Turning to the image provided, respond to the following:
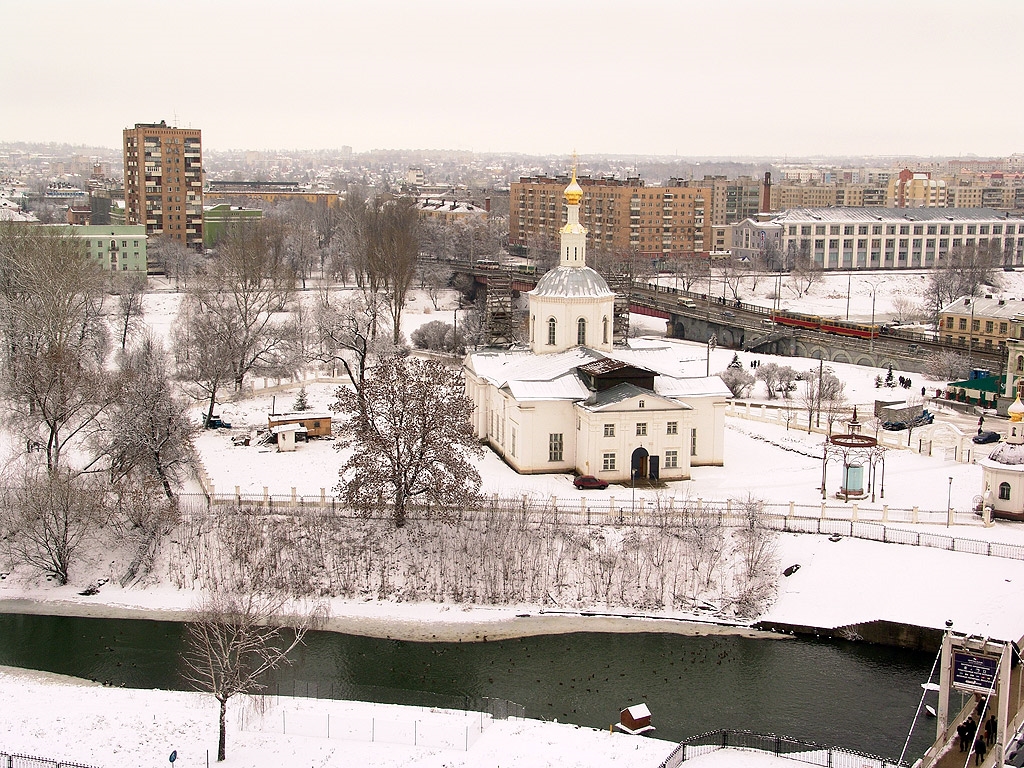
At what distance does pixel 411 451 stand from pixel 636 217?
84.2 metres

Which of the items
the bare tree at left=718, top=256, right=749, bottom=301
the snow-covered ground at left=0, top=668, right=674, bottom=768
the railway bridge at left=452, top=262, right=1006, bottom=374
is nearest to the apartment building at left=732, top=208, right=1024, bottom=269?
the bare tree at left=718, top=256, right=749, bottom=301

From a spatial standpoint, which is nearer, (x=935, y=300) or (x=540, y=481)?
(x=540, y=481)

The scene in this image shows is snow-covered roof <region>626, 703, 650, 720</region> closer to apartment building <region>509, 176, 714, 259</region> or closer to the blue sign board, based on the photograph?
the blue sign board

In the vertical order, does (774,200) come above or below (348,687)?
above

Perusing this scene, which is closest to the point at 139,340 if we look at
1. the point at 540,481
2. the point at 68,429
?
the point at 68,429

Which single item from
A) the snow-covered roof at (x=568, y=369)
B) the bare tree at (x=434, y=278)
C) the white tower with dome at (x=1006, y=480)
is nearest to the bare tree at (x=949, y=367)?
the snow-covered roof at (x=568, y=369)

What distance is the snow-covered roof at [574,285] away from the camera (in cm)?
4197

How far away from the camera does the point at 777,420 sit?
4641 cm

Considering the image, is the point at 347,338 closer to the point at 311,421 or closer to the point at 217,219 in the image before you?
the point at 311,421

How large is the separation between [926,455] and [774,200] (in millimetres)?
125838

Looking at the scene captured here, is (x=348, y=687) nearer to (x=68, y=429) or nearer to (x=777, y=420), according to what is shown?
(x=68, y=429)

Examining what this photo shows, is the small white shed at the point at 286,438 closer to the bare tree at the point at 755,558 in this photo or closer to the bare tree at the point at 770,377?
the bare tree at the point at 755,558

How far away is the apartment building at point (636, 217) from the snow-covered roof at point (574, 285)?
225 feet

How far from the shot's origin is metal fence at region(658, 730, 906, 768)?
22.2 m
